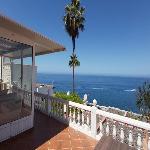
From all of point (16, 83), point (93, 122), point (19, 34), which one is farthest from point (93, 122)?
point (19, 34)

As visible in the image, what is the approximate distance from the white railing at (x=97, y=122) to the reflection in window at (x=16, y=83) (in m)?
1.49

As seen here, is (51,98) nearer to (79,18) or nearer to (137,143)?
(137,143)

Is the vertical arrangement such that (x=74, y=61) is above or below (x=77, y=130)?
above

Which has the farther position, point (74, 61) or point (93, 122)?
point (74, 61)

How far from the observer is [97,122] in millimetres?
7219

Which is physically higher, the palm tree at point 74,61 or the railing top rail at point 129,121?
the palm tree at point 74,61

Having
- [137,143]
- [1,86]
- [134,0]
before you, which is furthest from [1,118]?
[134,0]

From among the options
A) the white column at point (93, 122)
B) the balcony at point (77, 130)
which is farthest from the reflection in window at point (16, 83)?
the white column at point (93, 122)

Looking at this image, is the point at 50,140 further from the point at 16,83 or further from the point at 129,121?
the point at 129,121

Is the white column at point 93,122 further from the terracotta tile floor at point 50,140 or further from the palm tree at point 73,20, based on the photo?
the palm tree at point 73,20

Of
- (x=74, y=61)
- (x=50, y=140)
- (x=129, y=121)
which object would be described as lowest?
(x=50, y=140)

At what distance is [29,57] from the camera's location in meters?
7.78

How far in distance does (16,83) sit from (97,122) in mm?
2975

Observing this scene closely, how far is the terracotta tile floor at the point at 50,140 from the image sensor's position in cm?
634
